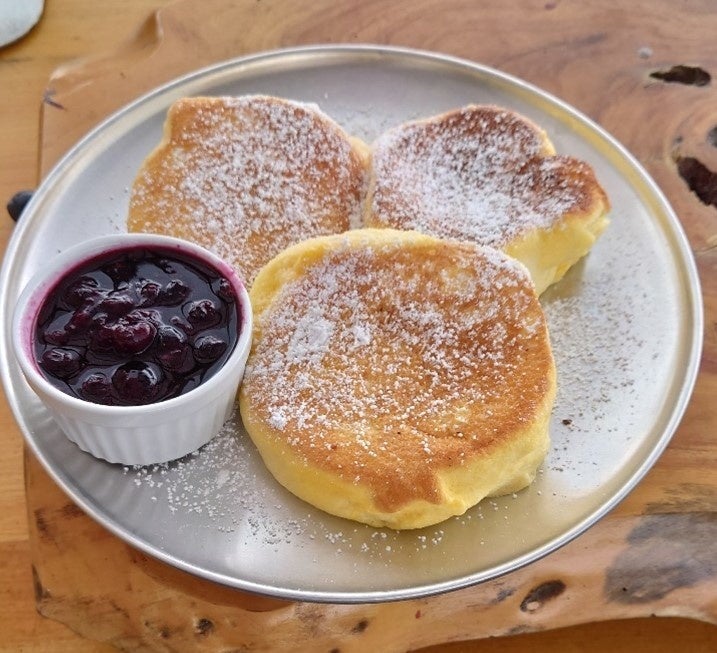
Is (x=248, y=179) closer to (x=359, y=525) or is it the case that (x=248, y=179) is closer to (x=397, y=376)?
(x=397, y=376)

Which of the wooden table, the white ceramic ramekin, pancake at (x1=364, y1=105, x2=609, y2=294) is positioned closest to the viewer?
the white ceramic ramekin

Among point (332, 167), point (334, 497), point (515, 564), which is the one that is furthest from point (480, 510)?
point (332, 167)

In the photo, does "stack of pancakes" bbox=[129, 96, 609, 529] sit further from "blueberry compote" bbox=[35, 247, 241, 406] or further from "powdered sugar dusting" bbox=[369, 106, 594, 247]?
"blueberry compote" bbox=[35, 247, 241, 406]

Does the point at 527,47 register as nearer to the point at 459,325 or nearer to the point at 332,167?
the point at 332,167

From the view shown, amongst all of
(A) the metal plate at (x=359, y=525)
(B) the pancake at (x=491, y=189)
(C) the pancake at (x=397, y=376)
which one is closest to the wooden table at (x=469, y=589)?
(A) the metal plate at (x=359, y=525)

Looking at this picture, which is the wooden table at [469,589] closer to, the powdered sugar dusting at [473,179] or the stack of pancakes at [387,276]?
the stack of pancakes at [387,276]

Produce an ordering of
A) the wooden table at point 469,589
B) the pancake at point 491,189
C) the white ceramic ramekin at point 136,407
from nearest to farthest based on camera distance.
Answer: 1. the white ceramic ramekin at point 136,407
2. the wooden table at point 469,589
3. the pancake at point 491,189

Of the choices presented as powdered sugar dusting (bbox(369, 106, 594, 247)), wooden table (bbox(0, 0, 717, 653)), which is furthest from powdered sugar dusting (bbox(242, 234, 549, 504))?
wooden table (bbox(0, 0, 717, 653))
